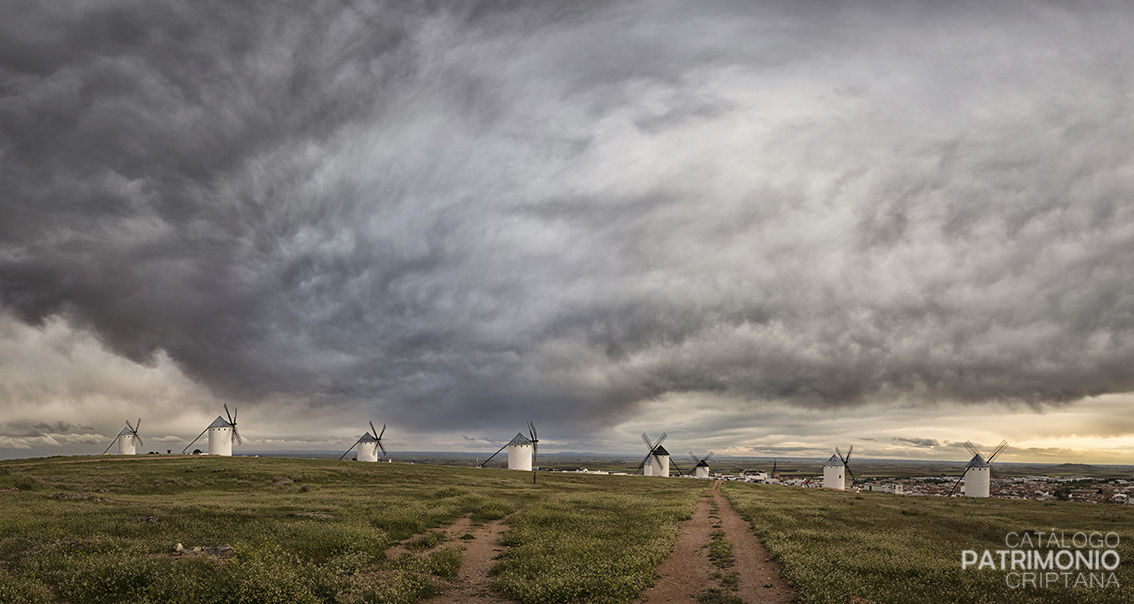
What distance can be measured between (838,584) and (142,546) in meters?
26.6

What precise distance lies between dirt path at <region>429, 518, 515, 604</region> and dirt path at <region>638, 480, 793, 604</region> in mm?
5558

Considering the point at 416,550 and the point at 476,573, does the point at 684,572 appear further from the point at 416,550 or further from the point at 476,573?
the point at 416,550

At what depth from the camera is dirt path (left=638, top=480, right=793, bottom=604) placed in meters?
20.3

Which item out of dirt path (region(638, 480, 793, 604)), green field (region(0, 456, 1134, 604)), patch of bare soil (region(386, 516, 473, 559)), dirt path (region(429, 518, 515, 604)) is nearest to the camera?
green field (region(0, 456, 1134, 604))

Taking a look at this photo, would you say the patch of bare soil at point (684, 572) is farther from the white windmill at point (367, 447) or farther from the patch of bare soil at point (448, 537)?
the white windmill at point (367, 447)

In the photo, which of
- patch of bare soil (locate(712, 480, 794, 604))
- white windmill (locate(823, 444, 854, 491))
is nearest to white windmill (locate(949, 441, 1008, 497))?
white windmill (locate(823, 444, 854, 491))

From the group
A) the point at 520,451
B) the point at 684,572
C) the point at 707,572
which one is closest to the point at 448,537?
the point at 684,572

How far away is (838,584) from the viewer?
20.8m

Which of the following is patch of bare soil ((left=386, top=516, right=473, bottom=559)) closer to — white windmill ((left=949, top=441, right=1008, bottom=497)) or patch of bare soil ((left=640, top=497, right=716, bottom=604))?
patch of bare soil ((left=640, top=497, right=716, bottom=604))

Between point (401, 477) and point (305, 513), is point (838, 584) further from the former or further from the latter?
point (401, 477)

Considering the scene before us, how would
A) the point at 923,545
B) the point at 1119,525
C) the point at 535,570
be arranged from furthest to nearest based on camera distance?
1. the point at 1119,525
2. the point at 923,545
3. the point at 535,570

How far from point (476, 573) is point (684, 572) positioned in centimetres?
844

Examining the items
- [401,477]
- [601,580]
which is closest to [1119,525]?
[601,580]

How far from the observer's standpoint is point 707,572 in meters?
24.0
